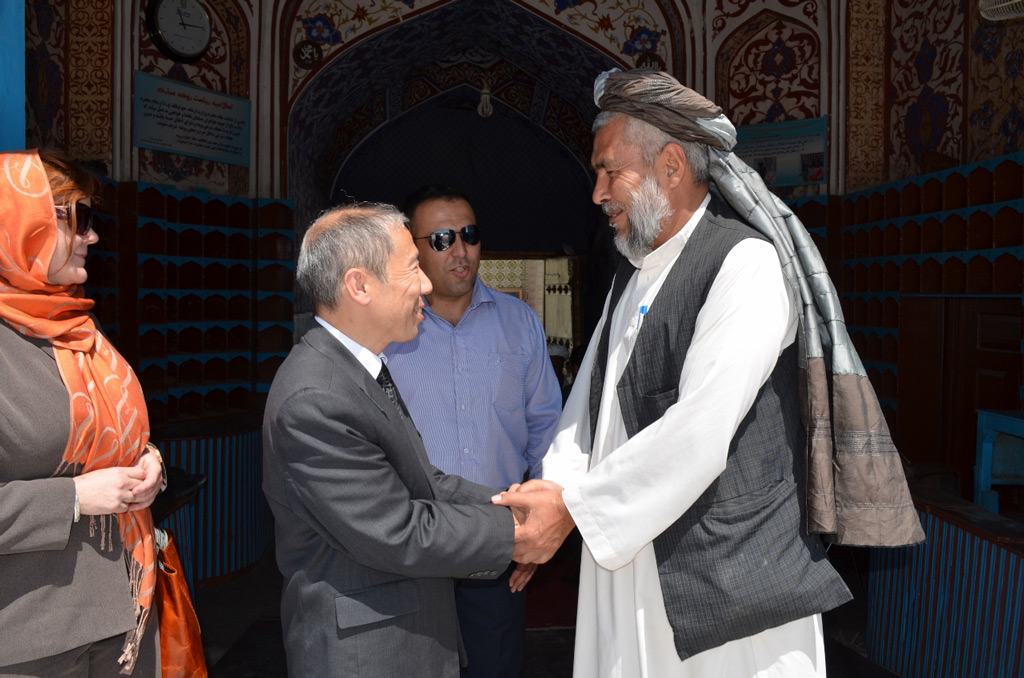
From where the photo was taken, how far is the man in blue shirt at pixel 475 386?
7.85ft

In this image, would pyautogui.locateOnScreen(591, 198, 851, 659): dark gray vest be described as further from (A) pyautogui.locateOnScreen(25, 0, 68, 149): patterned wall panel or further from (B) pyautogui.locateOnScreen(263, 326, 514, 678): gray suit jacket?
(A) pyautogui.locateOnScreen(25, 0, 68, 149): patterned wall panel

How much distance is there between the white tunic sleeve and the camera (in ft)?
5.51

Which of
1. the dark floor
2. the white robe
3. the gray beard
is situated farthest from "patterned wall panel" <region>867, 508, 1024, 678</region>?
the gray beard

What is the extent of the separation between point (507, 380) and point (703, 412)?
0.97 meters

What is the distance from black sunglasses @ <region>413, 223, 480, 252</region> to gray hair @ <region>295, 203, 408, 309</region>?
766mm

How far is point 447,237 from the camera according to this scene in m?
2.55

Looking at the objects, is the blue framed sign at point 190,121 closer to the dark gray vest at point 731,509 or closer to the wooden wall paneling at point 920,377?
the wooden wall paneling at point 920,377

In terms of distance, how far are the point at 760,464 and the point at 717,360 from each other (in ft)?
0.82

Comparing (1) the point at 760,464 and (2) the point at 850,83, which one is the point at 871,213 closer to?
(2) the point at 850,83

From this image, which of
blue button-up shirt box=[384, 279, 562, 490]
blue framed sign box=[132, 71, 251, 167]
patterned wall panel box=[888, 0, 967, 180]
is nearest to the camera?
blue button-up shirt box=[384, 279, 562, 490]

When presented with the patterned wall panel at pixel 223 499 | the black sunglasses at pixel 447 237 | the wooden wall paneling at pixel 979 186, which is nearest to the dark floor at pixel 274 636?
the patterned wall panel at pixel 223 499

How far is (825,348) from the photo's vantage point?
5.67 ft

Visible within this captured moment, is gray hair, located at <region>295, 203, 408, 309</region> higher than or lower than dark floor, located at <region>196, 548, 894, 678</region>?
higher

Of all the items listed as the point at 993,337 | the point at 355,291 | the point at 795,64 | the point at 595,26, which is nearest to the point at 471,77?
the point at 595,26
